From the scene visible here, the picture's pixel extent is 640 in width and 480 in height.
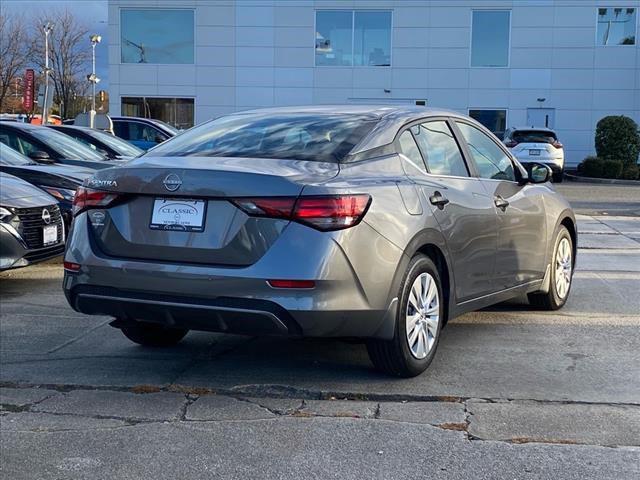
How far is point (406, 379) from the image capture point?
4738 mm

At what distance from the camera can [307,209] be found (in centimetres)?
402

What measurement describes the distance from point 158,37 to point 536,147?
1664 centimetres

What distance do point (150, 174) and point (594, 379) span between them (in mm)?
2958

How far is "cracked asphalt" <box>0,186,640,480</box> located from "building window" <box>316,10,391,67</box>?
2583cm

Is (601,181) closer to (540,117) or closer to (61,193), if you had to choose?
(540,117)

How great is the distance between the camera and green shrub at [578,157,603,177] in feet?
86.3

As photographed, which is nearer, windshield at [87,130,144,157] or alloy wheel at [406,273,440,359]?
alloy wheel at [406,273,440,359]

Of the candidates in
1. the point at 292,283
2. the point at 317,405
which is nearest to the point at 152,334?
the point at 317,405

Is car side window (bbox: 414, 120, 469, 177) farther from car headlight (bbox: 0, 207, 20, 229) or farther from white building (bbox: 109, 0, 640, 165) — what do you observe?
white building (bbox: 109, 0, 640, 165)

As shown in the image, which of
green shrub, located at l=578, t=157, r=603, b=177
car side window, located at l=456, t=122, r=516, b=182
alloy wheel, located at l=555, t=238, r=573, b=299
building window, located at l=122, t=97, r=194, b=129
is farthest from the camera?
building window, located at l=122, t=97, r=194, b=129

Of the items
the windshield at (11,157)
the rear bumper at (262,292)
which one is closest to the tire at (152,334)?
the rear bumper at (262,292)

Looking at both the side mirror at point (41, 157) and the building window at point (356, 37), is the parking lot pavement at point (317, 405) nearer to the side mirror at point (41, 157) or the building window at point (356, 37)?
the side mirror at point (41, 157)

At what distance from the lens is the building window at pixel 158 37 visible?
103ft

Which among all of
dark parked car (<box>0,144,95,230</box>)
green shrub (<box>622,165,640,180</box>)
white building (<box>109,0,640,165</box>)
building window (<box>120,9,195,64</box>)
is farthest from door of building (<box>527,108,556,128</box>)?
dark parked car (<box>0,144,95,230</box>)
